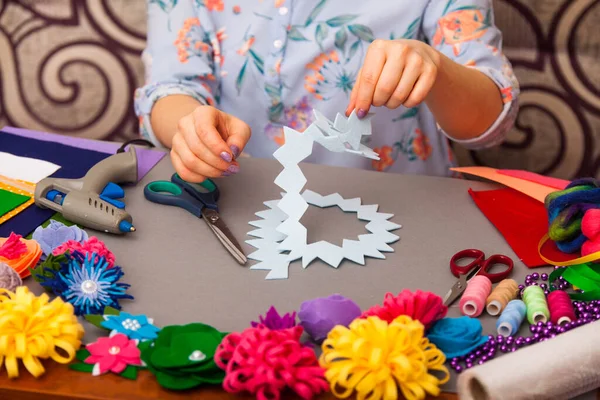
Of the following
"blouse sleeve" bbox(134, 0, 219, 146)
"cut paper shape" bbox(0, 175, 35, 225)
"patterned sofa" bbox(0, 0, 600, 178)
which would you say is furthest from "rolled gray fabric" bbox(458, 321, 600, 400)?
"patterned sofa" bbox(0, 0, 600, 178)

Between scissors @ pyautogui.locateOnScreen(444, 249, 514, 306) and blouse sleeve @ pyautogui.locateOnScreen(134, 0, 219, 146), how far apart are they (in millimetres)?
442

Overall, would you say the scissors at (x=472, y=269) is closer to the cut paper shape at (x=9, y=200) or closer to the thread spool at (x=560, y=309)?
the thread spool at (x=560, y=309)

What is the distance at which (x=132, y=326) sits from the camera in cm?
51

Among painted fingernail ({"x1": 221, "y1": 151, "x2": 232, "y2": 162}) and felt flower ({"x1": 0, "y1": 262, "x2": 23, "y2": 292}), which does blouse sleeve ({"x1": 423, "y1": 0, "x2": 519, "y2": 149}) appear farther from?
felt flower ({"x1": 0, "y1": 262, "x2": 23, "y2": 292})

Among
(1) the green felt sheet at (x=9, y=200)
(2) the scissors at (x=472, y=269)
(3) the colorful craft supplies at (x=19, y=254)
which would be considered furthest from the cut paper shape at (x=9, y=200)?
(2) the scissors at (x=472, y=269)

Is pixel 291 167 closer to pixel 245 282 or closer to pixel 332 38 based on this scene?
pixel 245 282

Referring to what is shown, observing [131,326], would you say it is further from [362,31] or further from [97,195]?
[362,31]

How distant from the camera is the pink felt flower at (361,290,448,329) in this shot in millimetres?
500

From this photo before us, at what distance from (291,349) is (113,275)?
188 mm

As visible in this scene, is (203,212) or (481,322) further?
(203,212)

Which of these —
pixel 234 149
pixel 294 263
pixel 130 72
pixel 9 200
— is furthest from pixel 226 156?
pixel 130 72

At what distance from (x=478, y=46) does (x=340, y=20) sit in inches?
7.5

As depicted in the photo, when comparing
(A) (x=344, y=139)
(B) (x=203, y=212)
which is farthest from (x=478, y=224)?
(B) (x=203, y=212)

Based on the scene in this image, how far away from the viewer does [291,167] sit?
25.9 inches
